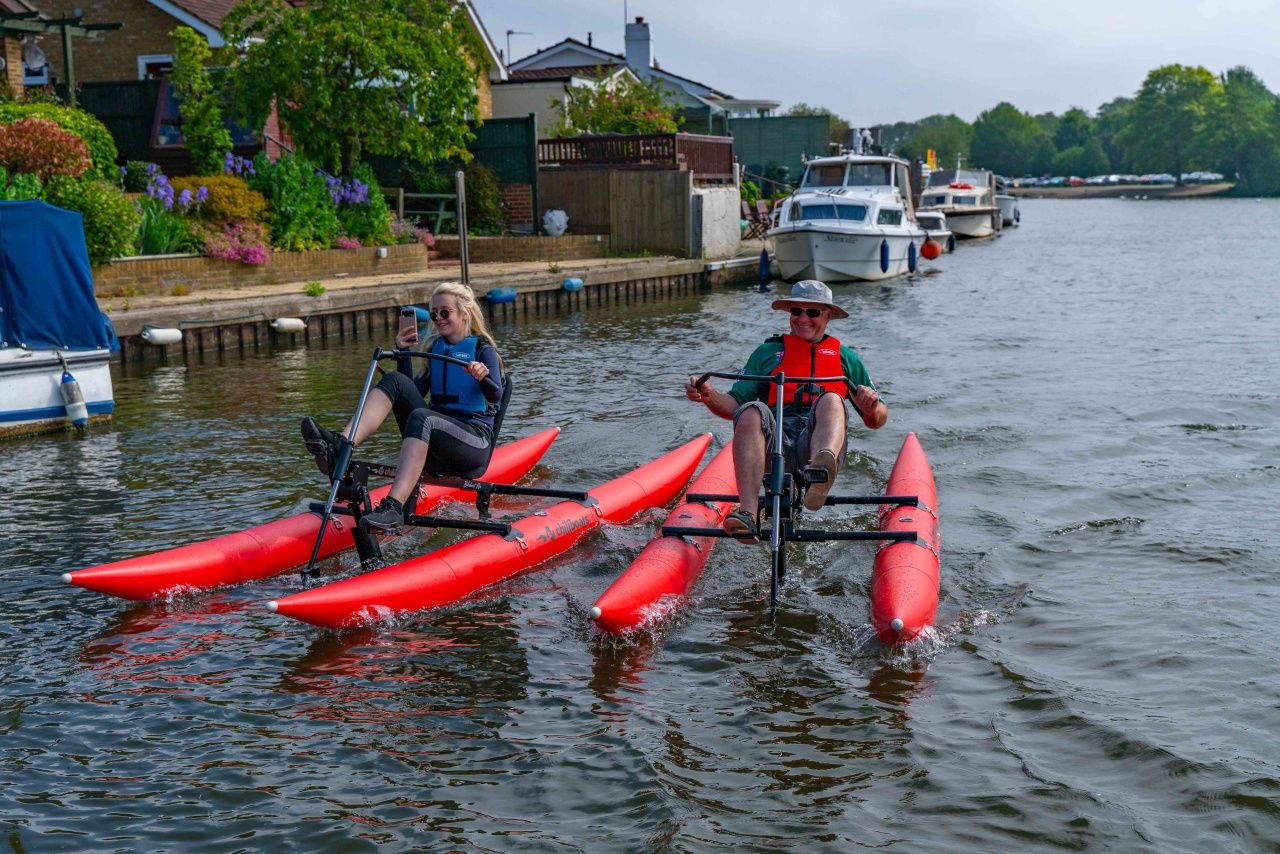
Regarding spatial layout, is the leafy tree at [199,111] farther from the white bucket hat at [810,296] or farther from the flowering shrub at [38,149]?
the white bucket hat at [810,296]

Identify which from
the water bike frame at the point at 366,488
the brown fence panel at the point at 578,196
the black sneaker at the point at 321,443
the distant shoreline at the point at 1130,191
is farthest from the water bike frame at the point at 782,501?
the distant shoreline at the point at 1130,191

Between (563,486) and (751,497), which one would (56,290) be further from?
(751,497)

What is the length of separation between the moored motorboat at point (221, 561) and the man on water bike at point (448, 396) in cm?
76

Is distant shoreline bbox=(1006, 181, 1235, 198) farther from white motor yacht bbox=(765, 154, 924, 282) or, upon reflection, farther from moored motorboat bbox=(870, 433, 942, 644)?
moored motorboat bbox=(870, 433, 942, 644)

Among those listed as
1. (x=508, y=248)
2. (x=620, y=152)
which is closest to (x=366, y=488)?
(x=508, y=248)

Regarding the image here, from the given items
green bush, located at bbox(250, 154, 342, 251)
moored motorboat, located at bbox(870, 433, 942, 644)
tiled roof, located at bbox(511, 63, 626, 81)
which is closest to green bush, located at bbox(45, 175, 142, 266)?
green bush, located at bbox(250, 154, 342, 251)

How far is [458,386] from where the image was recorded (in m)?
8.43

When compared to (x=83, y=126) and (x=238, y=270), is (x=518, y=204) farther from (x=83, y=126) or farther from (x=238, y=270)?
(x=83, y=126)

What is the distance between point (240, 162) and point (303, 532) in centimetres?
1552

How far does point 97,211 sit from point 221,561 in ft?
38.7

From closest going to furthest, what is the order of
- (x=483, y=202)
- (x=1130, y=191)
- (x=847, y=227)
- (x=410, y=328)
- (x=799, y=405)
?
(x=799, y=405) < (x=410, y=328) < (x=483, y=202) < (x=847, y=227) < (x=1130, y=191)

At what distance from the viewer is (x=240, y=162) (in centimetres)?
2253

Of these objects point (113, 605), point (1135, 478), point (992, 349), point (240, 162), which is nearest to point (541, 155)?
point (240, 162)

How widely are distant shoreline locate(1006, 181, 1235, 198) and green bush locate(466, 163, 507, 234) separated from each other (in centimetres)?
11829
